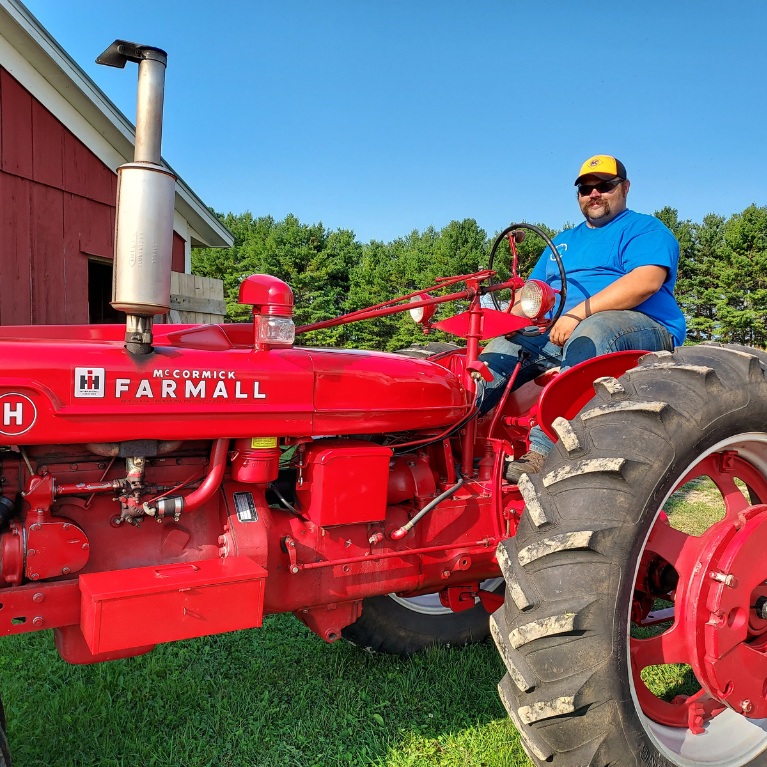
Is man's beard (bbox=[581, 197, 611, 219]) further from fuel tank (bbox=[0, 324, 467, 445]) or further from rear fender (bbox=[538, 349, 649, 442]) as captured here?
fuel tank (bbox=[0, 324, 467, 445])

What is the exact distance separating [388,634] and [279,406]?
145cm

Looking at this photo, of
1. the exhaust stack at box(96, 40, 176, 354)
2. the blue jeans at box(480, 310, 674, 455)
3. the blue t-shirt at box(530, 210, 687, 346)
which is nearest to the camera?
the exhaust stack at box(96, 40, 176, 354)

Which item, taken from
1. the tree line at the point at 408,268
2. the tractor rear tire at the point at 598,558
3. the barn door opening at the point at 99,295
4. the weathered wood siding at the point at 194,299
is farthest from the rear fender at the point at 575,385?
the tree line at the point at 408,268

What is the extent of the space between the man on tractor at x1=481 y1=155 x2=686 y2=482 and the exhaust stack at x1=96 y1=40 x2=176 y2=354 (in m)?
1.48

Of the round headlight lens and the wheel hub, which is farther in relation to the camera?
the round headlight lens

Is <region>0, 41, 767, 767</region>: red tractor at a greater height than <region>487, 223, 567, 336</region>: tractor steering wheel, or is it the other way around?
<region>487, 223, 567, 336</region>: tractor steering wheel

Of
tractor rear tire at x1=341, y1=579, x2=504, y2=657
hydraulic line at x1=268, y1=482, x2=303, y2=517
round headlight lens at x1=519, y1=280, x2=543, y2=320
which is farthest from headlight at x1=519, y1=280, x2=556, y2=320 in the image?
tractor rear tire at x1=341, y1=579, x2=504, y2=657

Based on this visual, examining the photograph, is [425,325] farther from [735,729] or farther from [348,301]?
[348,301]

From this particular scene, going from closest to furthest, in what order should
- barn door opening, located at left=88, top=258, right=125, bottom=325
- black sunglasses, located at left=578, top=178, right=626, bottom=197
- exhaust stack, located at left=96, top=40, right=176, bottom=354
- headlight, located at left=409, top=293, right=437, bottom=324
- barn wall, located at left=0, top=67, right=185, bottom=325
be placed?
1. exhaust stack, located at left=96, top=40, right=176, bottom=354
2. headlight, located at left=409, top=293, right=437, bottom=324
3. black sunglasses, located at left=578, top=178, right=626, bottom=197
4. barn wall, located at left=0, top=67, right=185, bottom=325
5. barn door opening, located at left=88, top=258, right=125, bottom=325

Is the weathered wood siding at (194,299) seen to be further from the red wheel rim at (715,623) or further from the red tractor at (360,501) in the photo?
the red wheel rim at (715,623)

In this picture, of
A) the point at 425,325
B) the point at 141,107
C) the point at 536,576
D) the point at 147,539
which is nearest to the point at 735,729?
the point at 536,576

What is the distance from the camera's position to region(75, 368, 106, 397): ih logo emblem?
5.49 feet

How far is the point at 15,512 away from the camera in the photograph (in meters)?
1.78

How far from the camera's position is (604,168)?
10.3 feet
